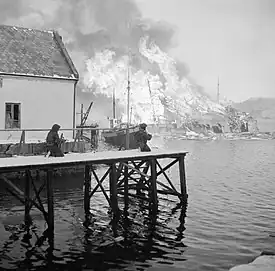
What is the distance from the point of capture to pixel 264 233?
17609 millimetres

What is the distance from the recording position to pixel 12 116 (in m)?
27.5

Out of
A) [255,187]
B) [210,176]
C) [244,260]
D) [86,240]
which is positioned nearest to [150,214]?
[86,240]

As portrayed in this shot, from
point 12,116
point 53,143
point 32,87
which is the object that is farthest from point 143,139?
point 12,116

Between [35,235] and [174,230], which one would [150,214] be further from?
[35,235]

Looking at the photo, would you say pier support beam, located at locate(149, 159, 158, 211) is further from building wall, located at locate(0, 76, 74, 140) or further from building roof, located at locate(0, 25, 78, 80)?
building roof, located at locate(0, 25, 78, 80)

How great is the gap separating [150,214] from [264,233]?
5422mm

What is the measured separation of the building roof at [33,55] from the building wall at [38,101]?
21.1 inches

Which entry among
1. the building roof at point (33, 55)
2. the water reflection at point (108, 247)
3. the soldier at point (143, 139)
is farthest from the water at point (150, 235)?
the building roof at point (33, 55)

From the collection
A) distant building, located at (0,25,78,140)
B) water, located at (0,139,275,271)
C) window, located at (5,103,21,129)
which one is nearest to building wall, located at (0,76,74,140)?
distant building, located at (0,25,78,140)

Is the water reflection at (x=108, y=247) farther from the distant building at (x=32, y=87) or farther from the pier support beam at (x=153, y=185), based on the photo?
the distant building at (x=32, y=87)

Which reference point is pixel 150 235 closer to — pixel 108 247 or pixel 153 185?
pixel 108 247

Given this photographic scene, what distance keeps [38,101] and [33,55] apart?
3.70 meters

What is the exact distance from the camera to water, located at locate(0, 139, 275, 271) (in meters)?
14.1

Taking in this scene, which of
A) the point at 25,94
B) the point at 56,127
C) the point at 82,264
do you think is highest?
the point at 25,94
